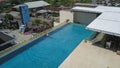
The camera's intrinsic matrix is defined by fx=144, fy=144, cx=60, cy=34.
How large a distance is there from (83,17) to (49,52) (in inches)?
414

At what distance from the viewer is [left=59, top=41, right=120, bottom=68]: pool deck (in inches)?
393

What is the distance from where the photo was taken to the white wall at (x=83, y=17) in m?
21.8

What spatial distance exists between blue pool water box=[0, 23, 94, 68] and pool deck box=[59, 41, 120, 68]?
1731 millimetres

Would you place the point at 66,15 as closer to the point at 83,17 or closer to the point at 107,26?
the point at 83,17

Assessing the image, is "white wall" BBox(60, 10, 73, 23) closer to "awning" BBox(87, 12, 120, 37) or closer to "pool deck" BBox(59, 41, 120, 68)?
"awning" BBox(87, 12, 120, 37)

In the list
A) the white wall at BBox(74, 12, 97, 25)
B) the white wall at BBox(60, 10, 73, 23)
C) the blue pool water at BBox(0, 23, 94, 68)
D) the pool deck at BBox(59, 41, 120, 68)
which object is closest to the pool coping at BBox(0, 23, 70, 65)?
the blue pool water at BBox(0, 23, 94, 68)

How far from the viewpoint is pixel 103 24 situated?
1288 cm

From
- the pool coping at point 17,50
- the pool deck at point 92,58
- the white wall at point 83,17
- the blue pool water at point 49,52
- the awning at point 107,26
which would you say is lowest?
the blue pool water at point 49,52

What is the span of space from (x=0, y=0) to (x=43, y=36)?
40502mm

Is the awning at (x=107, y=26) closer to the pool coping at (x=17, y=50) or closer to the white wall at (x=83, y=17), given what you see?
the pool coping at (x=17, y=50)

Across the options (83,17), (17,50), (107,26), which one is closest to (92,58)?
(107,26)

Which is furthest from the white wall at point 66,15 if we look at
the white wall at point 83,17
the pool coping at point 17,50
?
the pool coping at point 17,50

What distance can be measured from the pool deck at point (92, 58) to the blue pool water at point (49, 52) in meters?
1.73

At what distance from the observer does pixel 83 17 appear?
73.0ft
